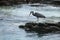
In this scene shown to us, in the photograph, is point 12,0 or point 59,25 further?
point 12,0

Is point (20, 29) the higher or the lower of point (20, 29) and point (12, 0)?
the higher

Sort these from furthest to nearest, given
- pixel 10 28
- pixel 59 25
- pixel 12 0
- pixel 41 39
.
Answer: pixel 12 0 < pixel 10 28 < pixel 59 25 < pixel 41 39

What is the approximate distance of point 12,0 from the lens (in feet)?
132

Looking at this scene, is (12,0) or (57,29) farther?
(12,0)

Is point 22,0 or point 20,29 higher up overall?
point 20,29

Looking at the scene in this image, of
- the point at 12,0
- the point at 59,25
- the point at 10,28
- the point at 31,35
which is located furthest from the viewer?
the point at 12,0

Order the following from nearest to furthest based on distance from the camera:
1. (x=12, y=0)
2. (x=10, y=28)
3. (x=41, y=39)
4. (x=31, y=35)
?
(x=41, y=39) < (x=31, y=35) < (x=10, y=28) < (x=12, y=0)

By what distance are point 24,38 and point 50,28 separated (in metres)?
1.91

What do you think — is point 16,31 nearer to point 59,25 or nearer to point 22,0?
point 59,25

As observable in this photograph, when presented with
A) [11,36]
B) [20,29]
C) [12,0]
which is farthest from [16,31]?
[12,0]

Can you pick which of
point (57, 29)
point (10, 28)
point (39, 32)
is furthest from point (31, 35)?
point (10, 28)

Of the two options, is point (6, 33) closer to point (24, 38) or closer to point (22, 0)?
point (24, 38)

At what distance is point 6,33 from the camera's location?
1486 centimetres

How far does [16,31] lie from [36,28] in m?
1.26
